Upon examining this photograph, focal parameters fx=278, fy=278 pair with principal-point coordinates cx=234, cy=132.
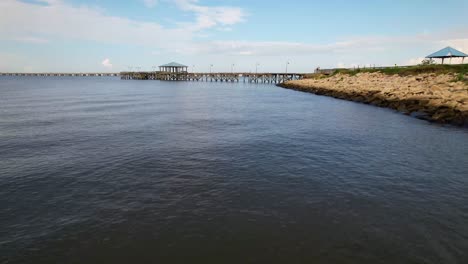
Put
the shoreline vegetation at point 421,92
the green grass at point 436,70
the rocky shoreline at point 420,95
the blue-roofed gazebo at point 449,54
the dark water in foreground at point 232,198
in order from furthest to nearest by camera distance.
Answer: the blue-roofed gazebo at point 449,54 → the green grass at point 436,70 → the shoreline vegetation at point 421,92 → the rocky shoreline at point 420,95 → the dark water in foreground at point 232,198

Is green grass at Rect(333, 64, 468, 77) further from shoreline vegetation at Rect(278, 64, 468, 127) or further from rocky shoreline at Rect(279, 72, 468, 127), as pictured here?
rocky shoreline at Rect(279, 72, 468, 127)

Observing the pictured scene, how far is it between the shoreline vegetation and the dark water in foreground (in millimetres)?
6324

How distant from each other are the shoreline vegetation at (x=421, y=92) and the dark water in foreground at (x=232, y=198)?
6.32 m

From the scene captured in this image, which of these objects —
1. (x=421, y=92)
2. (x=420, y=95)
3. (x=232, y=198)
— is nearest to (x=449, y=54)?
(x=421, y=92)

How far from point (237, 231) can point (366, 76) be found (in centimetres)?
5874

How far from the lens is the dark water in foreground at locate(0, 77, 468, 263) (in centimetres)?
770

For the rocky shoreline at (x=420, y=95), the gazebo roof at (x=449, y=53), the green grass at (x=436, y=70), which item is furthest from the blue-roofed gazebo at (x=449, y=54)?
the rocky shoreline at (x=420, y=95)

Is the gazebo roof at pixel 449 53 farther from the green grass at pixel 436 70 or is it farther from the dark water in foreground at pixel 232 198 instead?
the dark water in foreground at pixel 232 198

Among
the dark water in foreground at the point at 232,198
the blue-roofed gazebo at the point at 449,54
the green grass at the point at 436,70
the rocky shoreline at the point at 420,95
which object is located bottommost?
the dark water in foreground at the point at 232,198

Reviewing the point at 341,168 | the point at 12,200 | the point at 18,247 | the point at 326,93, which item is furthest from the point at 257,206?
the point at 326,93

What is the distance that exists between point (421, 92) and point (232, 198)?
33146 mm

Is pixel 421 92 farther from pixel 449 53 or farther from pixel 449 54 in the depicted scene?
pixel 449 53

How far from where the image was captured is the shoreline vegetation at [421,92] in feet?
86.4

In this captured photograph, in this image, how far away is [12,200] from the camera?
10.5 m
